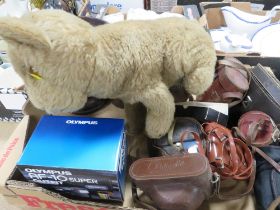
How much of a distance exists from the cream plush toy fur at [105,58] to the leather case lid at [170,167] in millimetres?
139

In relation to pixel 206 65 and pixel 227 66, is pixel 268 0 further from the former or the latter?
pixel 206 65

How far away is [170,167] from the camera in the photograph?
2.46ft

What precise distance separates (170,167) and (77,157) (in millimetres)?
251

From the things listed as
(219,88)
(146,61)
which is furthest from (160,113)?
(219,88)

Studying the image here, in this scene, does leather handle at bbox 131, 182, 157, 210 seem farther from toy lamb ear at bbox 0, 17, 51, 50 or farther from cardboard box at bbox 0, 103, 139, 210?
toy lamb ear at bbox 0, 17, 51, 50

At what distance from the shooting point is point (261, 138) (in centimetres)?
84

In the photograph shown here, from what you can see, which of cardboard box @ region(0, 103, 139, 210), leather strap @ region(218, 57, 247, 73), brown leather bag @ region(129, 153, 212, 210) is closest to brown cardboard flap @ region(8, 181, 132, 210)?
cardboard box @ region(0, 103, 139, 210)

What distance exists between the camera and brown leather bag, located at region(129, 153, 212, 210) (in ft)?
2.37

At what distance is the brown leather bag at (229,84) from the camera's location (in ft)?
3.18

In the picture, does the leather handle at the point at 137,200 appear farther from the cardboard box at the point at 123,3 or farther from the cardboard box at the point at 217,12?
the cardboard box at the point at 123,3

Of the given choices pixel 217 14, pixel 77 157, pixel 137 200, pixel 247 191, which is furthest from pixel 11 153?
pixel 217 14

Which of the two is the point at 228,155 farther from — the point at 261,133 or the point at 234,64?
the point at 234,64

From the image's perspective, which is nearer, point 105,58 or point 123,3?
point 105,58

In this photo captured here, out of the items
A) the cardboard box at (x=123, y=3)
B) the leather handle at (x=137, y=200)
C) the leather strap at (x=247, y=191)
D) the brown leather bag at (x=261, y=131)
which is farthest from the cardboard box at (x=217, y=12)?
the leather handle at (x=137, y=200)
